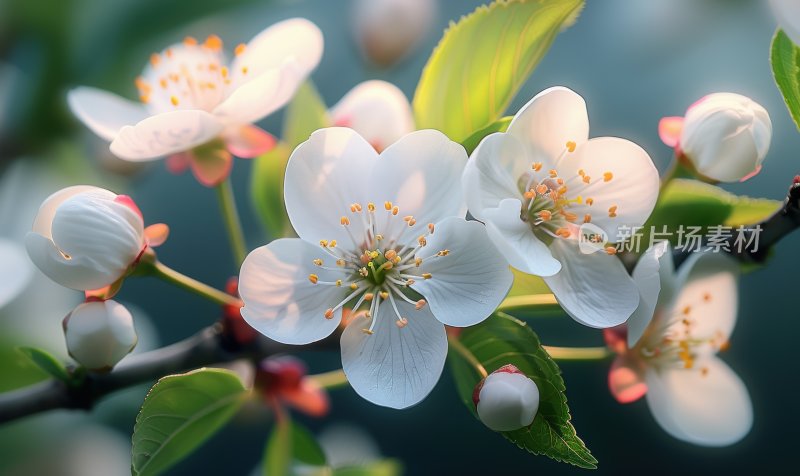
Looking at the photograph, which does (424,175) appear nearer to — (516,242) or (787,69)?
(516,242)

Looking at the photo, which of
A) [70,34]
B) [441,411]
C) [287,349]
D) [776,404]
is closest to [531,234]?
[287,349]

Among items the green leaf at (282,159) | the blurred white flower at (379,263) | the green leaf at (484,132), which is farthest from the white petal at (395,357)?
the green leaf at (282,159)

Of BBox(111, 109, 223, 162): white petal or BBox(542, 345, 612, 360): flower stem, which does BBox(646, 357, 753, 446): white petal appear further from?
BBox(111, 109, 223, 162): white petal

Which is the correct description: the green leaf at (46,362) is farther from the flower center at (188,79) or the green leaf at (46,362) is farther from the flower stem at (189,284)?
the flower center at (188,79)

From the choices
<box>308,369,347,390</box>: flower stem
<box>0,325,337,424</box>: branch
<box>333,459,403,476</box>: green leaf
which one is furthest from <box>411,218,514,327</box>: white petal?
<box>333,459,403,476</box>: green leaf

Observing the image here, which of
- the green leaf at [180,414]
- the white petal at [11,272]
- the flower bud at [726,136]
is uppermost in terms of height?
the flower bud at [726,136]

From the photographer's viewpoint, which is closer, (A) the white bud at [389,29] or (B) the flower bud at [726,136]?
(B) the flower bud at [726,136]
